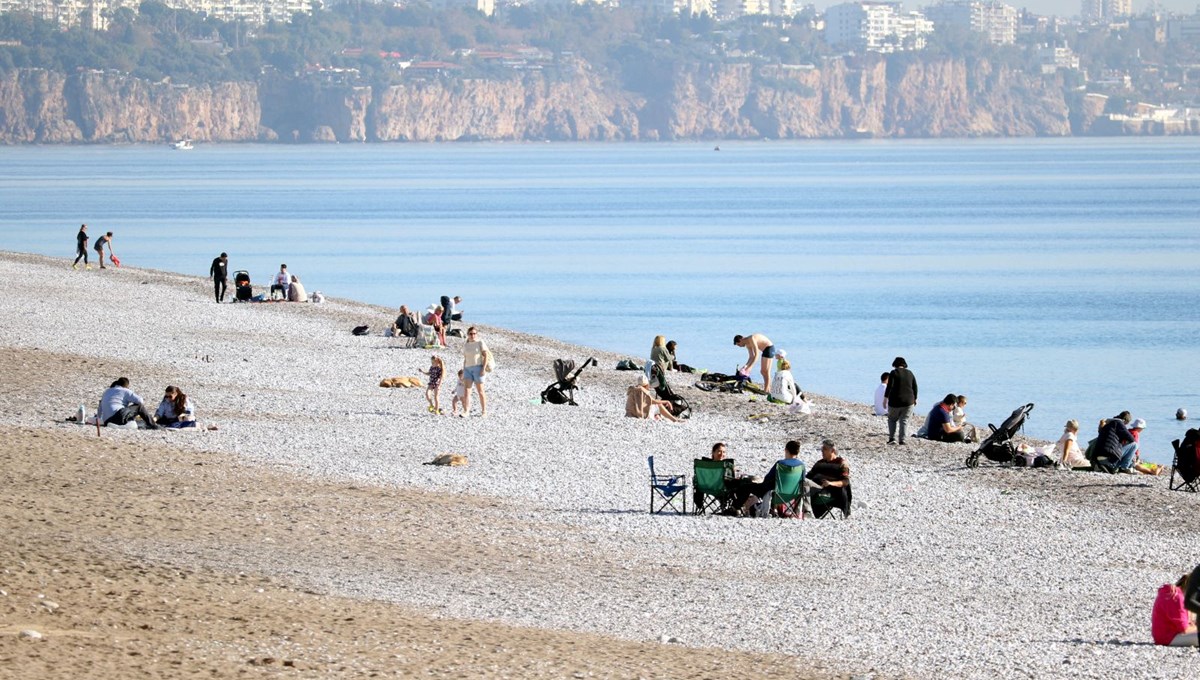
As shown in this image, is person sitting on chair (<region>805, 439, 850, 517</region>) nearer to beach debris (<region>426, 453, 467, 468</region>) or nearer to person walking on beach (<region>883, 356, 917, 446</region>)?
beach debris (<region>426, 453, 467, 468</region>)

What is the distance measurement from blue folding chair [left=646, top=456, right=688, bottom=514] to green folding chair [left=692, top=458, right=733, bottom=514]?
13 cm

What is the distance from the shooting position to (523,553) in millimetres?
13711

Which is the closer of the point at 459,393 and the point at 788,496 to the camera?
the point at 788,496

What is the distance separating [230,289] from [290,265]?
20248 mm

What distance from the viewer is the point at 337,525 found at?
14367 millimetres

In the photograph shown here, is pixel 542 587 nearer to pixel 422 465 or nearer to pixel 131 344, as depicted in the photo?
pixel 422 465

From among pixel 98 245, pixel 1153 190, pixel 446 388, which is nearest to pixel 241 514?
pixel 446 388

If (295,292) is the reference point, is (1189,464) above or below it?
above

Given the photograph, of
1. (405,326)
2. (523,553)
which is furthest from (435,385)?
(405,326)

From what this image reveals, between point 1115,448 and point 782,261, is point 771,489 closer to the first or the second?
point 1115,448

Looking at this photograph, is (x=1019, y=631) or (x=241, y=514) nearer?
(x=1019, y=631)

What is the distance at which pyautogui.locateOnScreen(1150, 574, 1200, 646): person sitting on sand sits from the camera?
1105 centimetres

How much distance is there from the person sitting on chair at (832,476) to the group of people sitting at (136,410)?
743 cm

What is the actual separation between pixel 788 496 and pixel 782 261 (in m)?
57.7
